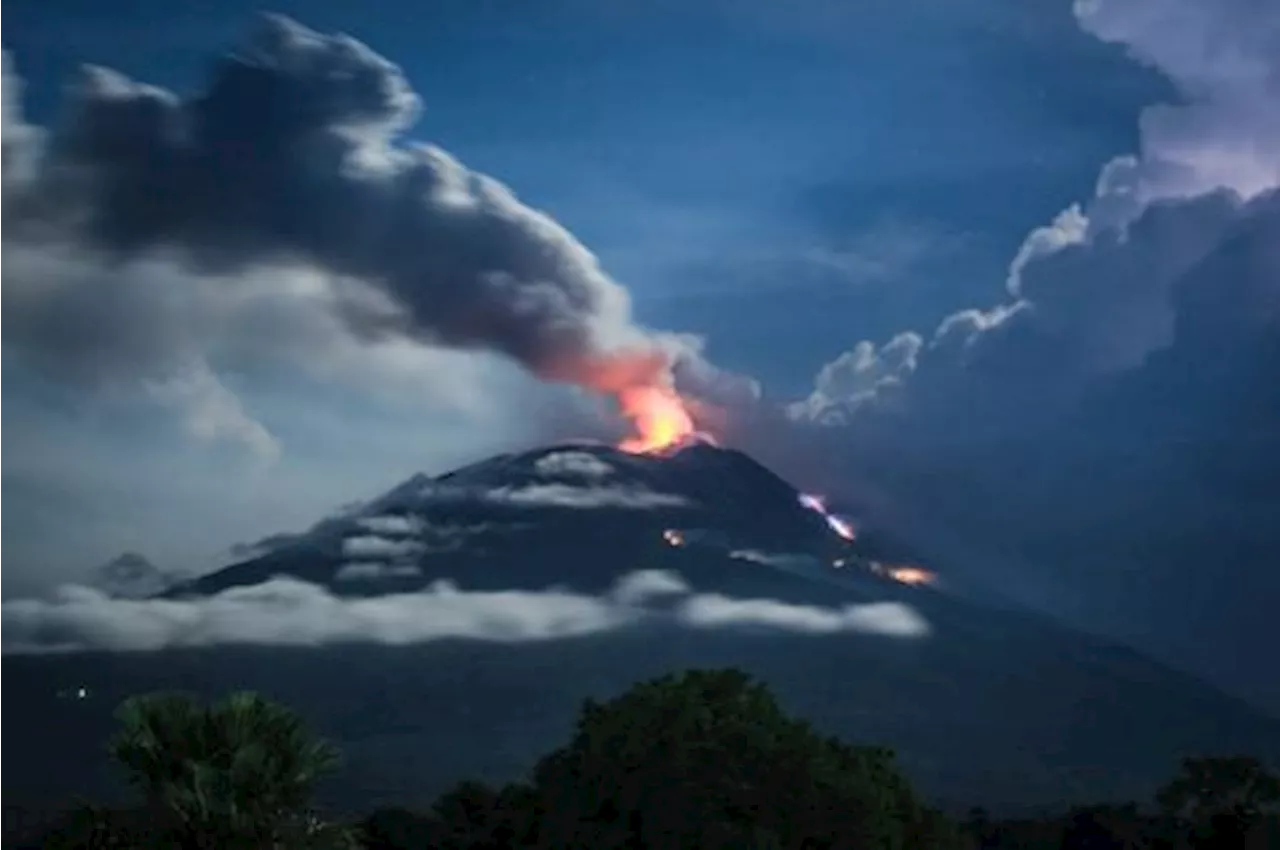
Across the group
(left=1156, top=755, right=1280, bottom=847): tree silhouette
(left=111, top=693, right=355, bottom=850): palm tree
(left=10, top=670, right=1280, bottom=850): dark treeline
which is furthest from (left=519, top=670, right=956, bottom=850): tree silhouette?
(left=1156, top=755, right=1280, bottom=847): tree silhouette

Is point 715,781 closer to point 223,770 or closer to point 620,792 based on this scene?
point 620,792

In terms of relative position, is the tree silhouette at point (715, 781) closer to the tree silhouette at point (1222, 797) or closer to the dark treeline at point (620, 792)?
the dark treeline at point (620, 792)

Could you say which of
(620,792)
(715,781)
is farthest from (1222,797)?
(620,792)

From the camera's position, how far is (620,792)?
4112 cm

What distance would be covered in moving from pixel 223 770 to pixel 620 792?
12.0 m

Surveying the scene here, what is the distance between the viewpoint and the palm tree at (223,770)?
31078 mm

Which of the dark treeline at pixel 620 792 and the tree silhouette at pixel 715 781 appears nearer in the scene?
the dark treeline at pixel 620 792

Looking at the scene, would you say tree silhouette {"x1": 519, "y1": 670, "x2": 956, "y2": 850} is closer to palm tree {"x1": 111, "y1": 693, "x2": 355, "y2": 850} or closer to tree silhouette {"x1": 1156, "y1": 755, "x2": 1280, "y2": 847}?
palm tree {"x1": 111, "y1": 693, "x2": 355, "y2": 850}

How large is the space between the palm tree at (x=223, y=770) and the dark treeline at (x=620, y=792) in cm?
3

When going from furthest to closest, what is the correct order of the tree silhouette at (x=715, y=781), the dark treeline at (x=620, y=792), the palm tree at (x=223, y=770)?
the tree silhouette at (x=715, y=781)
the dark treeline at (x=620, y=792)
the palm tree at (x=223, y=770)

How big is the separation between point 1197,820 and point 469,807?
945 inches

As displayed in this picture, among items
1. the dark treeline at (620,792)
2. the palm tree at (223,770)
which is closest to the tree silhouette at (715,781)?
the dark treeline at (620,792)

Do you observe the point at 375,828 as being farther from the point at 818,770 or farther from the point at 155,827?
the point at 155,827

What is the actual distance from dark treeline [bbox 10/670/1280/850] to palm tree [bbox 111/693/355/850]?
0.03 meters
